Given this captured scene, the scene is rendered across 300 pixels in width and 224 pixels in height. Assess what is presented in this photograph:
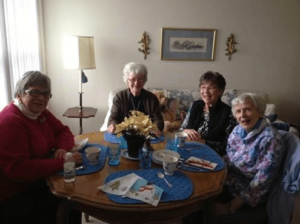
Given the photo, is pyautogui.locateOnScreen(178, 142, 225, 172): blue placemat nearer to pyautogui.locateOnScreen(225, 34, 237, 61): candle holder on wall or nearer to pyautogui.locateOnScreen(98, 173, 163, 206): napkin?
pyautogui.locateOnScreen(98, 173, 163, 206): napkin

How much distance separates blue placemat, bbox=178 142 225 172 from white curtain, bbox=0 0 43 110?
1.58m

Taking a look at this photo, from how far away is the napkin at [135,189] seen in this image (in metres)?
1.14

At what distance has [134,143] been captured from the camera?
147 cm

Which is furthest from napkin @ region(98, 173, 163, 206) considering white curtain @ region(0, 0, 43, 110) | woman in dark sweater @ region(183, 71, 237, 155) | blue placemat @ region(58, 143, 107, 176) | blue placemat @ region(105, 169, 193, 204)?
white curtain @ region(0, 0, 43, 110)

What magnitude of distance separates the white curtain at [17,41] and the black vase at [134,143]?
129cm

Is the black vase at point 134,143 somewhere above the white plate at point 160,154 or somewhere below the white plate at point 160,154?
above

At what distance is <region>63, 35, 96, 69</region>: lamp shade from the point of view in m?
2.71

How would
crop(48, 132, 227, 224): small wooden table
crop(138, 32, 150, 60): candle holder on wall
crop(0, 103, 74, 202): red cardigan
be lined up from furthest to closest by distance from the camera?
crop(138, 32, 150, 60): candle holder on wall < crop(0, 103, 74, 202): red cardigan < crop(48, 132, 227, 224): small wooden table

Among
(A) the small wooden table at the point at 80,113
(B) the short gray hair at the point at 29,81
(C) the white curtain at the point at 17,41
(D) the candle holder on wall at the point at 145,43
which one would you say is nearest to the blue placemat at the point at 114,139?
(B) the short gray hair at the point at 29,81

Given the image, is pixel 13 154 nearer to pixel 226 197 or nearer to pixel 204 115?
pixel 226 197

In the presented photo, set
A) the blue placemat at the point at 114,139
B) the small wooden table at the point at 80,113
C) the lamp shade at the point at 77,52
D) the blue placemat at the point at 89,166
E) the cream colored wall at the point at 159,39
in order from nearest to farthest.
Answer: the blue placemat at the point at 89,166
the blue placemat at the point at 114,139
the lamp shade at the point at 77,52
the small wooden table at the point at 80,113
the cream colored wall at the point at 159,39

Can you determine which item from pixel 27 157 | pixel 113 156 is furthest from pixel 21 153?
pixel 113 156

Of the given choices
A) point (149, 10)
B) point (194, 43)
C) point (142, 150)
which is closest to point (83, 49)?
point (149, 10)

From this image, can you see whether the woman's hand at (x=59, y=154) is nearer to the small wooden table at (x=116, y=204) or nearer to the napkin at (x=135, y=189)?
the small wooden table at (x=116, y=204)
